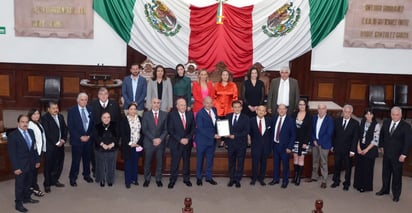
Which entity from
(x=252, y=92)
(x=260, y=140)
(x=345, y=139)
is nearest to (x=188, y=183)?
(x=260, y=140)

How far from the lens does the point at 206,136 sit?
26.4 feet

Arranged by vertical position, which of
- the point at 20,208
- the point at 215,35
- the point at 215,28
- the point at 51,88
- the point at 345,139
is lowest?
the point at 20,208

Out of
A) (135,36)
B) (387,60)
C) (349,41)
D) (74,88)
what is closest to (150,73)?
(135,36)

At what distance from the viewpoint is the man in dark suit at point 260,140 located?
8.08m

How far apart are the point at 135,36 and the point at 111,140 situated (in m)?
3.75

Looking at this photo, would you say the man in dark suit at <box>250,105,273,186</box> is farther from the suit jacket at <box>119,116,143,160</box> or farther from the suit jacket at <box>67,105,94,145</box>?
the suit jacket at <box>67,105,94,145</box>

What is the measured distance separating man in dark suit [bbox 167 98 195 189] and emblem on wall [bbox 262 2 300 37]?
12.3ft

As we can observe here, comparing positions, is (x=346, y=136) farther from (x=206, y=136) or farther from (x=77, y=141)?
(x=77, y=141)

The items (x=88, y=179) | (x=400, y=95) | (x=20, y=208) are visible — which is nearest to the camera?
(x=20, y=208)

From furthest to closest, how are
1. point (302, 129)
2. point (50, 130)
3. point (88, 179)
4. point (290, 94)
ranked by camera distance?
1. point (290, 94)
2. point (88, 179)
3. point (302, 129)
4. point (50, 130)

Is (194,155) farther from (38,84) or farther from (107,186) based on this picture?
(38,84)

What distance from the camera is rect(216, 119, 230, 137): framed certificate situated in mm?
8016

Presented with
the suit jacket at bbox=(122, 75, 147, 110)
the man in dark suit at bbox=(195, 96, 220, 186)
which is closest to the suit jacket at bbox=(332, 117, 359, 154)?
the man in dark suit at bbox=(195, 96, 220, 186)

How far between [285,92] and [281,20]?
269 cm
